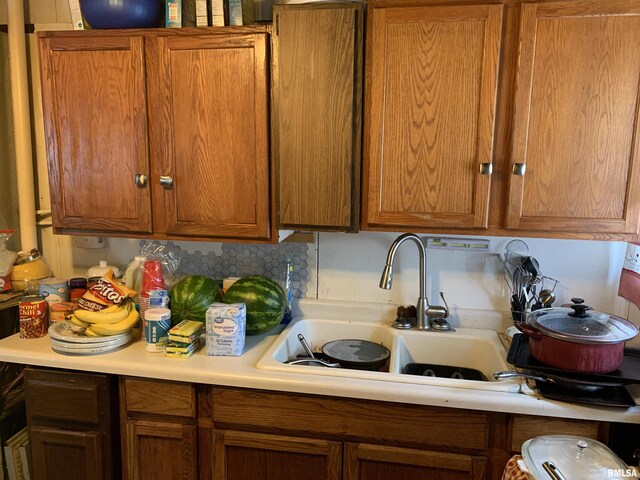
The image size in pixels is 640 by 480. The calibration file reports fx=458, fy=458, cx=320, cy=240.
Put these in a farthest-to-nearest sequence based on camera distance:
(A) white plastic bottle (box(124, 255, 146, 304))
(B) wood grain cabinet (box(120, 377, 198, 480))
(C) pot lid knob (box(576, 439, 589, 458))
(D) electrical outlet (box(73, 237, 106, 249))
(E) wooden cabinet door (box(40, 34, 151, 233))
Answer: (D) electrical outlet (box(73, 237, 106, 249))
(A) white plastic bottle (box(124, 255, 146, 304))
(E) wooden cabinet door (box(40, 34, 151, 233))
(B) wood grain cabinet (box(120, 377, 198, 480))
(C) pot lid knob (box(576, 439, 589, 458))

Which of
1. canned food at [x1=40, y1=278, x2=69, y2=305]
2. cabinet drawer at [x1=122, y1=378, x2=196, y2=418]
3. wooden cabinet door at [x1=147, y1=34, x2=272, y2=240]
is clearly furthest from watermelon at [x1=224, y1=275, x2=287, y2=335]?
canned food at [x1=40, y1=278, x2=69, y2=305]

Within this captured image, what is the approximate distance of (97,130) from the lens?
1647 millimetres

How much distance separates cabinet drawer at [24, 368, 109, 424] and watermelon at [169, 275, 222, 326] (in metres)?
0.31

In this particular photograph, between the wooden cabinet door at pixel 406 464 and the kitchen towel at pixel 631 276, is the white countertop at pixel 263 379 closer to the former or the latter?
the wooden cabinet door at pixel 406 464

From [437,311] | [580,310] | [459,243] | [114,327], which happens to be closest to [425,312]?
[437,311]

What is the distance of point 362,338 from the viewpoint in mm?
1896

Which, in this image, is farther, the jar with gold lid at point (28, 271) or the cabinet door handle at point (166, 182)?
the jar with gold lid at point (28, 271)

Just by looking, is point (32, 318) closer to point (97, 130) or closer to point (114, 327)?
point (114, 327)

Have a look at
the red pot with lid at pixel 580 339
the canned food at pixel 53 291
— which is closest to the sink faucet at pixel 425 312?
the red pot with lid at pixel 580 339

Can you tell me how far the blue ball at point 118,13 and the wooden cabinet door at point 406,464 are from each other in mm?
1598

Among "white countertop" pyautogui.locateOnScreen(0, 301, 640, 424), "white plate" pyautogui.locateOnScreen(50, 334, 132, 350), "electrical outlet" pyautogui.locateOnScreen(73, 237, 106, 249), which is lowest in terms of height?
"white countertop" pyautogui.locateOnScreen(0, 301, 640, 424)

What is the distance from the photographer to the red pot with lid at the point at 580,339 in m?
1.31

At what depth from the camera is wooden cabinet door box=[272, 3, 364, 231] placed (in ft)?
4.82

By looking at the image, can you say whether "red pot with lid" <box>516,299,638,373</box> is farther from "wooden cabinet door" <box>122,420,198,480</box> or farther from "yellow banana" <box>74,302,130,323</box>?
"yellow banana" <box>74,302,130,323</box>
